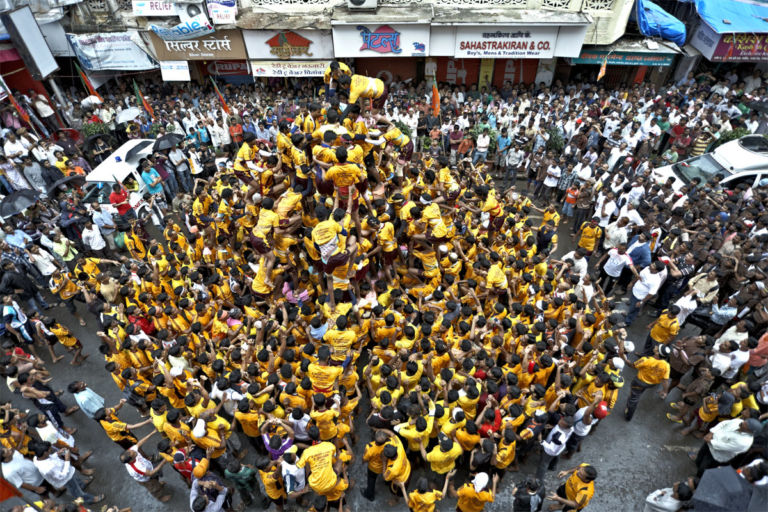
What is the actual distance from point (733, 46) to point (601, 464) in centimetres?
1679

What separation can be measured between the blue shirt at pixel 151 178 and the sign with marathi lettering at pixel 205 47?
6925 mm

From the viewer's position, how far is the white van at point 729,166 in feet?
34.9

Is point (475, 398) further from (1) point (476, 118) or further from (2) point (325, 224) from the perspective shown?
(1) point (476, 118)

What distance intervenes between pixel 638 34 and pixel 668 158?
6874mm

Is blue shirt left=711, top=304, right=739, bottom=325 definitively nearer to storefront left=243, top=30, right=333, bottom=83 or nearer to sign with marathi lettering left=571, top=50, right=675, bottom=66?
sign with marathi lettering left=571, top=50, right=675, bottom=66

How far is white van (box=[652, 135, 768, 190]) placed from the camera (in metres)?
10.6

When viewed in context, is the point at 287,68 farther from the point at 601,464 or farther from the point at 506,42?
the point at 601,464

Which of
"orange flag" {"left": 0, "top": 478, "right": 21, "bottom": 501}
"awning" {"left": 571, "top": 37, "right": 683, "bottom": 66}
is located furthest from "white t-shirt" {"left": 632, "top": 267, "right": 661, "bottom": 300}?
"awning" {"left": 571, "top": 37, "right": 683, "bottom": 66}

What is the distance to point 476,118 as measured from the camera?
14.5 metres

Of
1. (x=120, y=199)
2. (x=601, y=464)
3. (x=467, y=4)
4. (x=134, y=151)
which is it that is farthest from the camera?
(x=467, y=4)

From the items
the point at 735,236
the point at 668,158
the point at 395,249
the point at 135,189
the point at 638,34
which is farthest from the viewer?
the point at 638,34

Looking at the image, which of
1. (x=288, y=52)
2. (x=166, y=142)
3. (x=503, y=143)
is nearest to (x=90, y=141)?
(x=166, y=142)

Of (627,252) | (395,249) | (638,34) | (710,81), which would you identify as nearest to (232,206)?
(395,249)

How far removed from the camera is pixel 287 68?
661 inches
